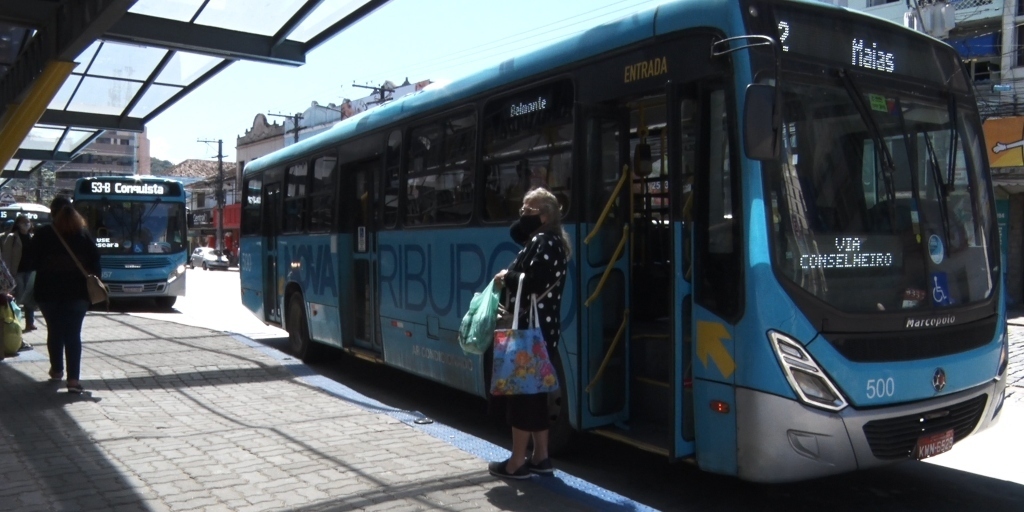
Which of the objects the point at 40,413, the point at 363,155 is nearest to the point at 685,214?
the point at 363,155

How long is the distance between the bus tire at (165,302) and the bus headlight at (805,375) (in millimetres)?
18810

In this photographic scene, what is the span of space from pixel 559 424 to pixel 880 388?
239cm

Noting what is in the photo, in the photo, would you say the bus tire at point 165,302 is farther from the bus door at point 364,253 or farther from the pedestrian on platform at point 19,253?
the bus door at point 364,253

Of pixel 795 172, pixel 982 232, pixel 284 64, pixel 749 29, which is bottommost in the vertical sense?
pixel 982 232

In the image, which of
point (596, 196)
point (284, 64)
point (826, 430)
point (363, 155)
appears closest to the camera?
point (826, 430)

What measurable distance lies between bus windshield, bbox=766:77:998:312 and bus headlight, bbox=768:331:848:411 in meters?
0.32

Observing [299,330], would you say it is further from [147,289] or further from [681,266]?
[147,289]

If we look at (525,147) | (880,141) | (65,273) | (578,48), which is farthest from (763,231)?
(65,273)

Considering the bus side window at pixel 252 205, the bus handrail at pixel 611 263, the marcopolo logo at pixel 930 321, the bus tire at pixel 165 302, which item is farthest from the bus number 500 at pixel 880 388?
the bus tire at pixel 165 302

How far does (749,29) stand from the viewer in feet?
15.7

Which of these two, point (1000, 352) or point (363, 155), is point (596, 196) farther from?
point (363, 155)

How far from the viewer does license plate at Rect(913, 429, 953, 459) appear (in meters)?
4.86

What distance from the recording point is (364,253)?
9508mm

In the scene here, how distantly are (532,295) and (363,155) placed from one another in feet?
14.8
